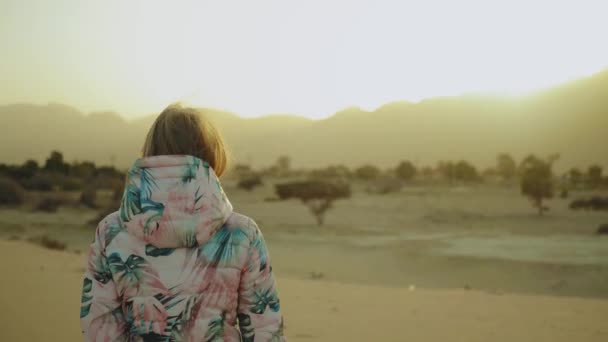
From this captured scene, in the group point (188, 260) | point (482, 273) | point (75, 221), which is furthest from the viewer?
point (75, 221)

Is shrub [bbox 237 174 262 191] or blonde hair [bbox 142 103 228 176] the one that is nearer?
blonde hair [bbox 142 103 228 176]

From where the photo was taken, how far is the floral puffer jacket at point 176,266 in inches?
78.2

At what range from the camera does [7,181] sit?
29000 millimetres

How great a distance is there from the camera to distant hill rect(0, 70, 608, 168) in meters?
73.8

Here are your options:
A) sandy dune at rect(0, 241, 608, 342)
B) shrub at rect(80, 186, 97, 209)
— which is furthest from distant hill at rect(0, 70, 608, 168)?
sandy dune at rect(0, 241, 608, 342)

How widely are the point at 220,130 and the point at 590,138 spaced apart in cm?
8163

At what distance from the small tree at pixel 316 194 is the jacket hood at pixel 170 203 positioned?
22.7 m

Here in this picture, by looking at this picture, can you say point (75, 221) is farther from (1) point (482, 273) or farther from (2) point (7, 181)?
(1) point (482, 273)

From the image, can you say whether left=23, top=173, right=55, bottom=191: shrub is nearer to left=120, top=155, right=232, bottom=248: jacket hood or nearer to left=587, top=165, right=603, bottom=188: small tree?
left=587, top=165, right=603, bottom=188: small tree

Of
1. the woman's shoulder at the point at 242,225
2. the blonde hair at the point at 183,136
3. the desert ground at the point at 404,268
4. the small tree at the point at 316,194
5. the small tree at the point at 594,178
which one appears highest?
the blonde hair at the point at 183,136

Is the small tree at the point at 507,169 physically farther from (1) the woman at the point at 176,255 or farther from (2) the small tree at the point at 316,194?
(1) the woman at the point at 176,255

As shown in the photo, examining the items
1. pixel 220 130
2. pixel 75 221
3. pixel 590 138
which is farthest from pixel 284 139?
pixel 220 130

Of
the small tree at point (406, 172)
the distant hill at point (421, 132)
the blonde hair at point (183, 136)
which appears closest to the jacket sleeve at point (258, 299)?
the blonde hair at point (183, 136)

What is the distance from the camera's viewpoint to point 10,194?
2812 cm
